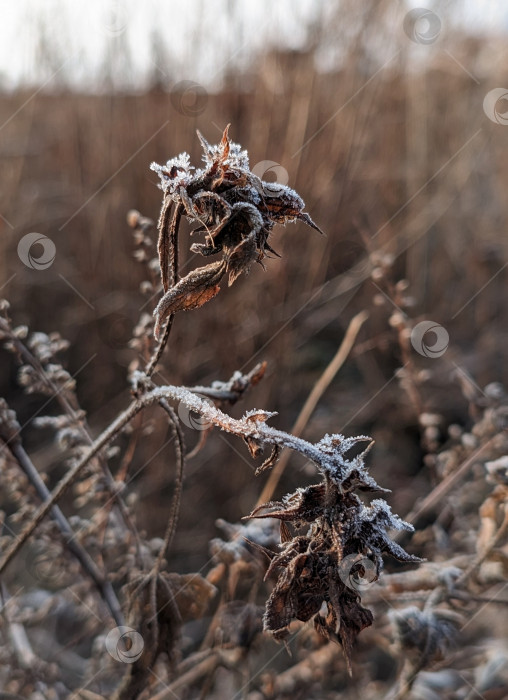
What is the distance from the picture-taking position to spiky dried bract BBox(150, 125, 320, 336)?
0.53 meters

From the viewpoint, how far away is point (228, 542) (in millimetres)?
996

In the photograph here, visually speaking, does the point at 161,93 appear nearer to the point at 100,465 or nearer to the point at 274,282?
the point at 274,282

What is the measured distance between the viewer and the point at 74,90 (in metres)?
2.97

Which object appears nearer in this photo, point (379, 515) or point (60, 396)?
point (379, 515)

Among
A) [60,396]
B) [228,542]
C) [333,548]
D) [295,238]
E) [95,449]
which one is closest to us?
[333,548]

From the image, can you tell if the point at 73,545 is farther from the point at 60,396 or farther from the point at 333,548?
the point at 333,548

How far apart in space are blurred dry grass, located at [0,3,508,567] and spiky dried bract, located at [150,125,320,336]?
138 cm

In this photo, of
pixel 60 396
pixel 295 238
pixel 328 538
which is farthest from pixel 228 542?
pixel 295 238

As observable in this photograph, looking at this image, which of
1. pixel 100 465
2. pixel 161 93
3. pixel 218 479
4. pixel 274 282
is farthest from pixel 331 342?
pixel 100 465

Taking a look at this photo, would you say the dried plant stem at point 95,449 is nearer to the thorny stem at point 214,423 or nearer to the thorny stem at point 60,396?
the thorny stem at point 214,423

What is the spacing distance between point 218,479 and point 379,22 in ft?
6.28

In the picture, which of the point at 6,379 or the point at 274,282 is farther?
the point at 6,379

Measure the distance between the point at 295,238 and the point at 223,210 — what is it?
1.88 meters

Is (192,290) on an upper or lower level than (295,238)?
lower
